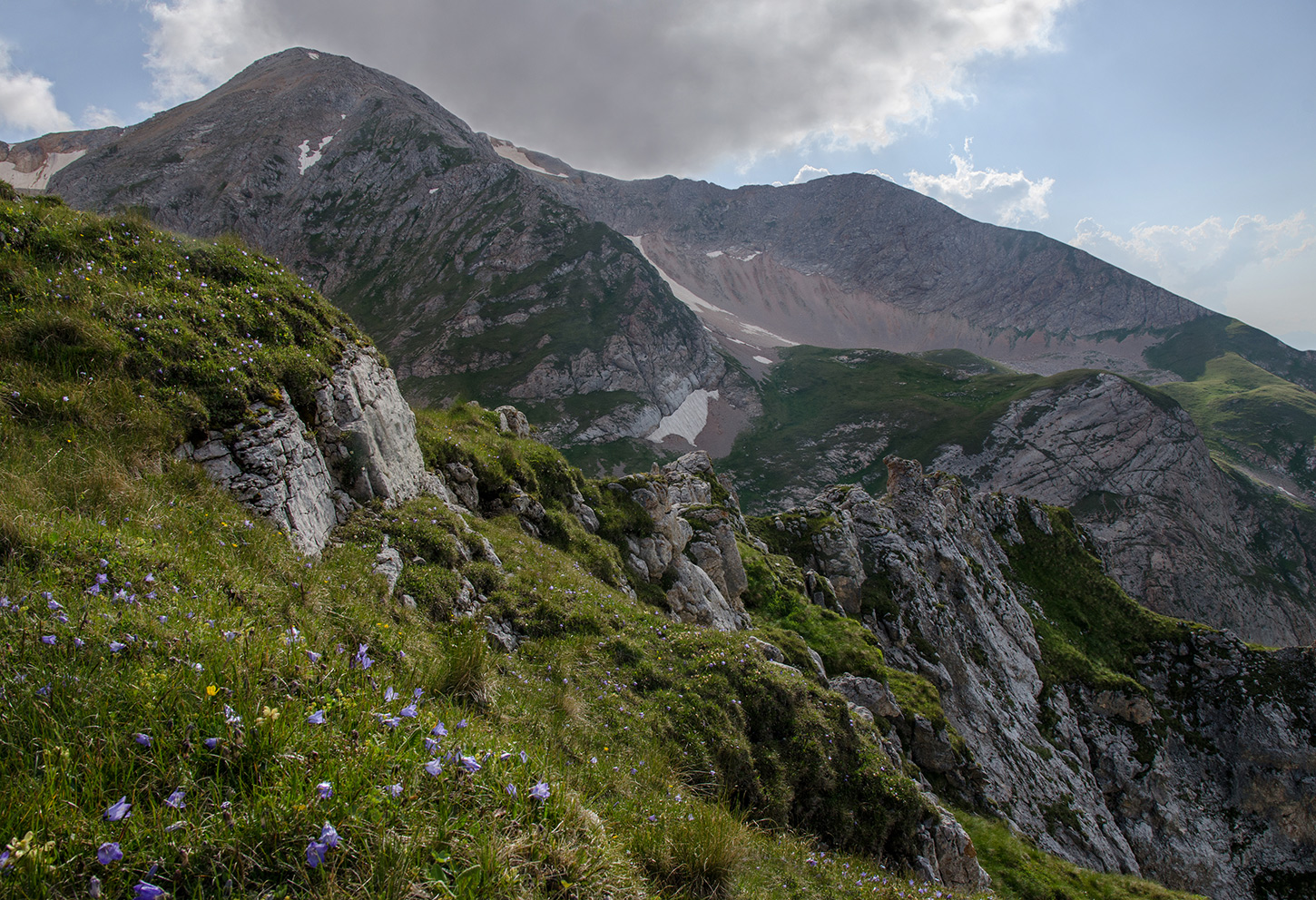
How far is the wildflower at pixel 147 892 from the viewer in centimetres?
206

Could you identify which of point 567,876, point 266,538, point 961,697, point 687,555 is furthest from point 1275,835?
point 266,538

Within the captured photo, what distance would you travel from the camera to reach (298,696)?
11.3 feet

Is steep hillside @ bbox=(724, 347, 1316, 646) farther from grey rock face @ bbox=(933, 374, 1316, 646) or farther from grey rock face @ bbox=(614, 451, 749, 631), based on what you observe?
grey rock face @ bbox=(614, 451, 749, 631)

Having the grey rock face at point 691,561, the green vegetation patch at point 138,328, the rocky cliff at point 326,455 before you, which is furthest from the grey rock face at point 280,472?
the grey rock face at point 691,561

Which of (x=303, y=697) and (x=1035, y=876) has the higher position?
(x=303, y=697)

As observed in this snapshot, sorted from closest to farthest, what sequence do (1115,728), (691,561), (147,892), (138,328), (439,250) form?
(147,892)
(138,328)
(691,561)
(1115,728)
(439,250)

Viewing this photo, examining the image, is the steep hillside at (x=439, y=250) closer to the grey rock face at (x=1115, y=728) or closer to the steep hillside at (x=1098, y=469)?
the steep hillside at (x=1098, y=469)

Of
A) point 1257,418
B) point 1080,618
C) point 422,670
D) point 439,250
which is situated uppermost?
point 439,250

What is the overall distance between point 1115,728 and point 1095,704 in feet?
4.92

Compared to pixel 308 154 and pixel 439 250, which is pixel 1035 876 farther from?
pixel 308 154

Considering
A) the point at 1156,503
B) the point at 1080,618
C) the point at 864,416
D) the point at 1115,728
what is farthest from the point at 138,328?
the point at 864,416

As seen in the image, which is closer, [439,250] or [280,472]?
[280,472]

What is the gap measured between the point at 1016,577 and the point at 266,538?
4879 cm

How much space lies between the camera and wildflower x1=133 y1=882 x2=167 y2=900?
2.06 m
